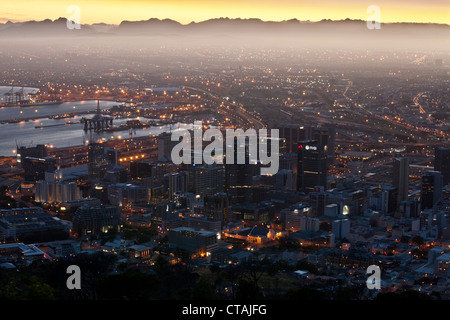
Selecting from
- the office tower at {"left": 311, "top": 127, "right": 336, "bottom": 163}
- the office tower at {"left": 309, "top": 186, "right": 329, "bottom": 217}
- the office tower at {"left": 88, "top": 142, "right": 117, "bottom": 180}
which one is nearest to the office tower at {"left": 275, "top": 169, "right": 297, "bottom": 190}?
the office tower at {"left": 309, "top": 186, "right": 329, "bottom": 217}

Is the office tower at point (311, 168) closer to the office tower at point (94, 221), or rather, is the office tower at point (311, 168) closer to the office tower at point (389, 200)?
the office tower at point (389, 200)

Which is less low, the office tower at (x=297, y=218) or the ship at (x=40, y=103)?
the ship at (x=40, y=103)

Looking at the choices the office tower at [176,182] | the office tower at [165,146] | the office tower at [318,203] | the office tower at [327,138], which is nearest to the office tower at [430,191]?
the office tower at [318,203]

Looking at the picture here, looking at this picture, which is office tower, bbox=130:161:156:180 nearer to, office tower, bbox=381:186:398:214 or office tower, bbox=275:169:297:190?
office tower, bbox=275:169:297:190

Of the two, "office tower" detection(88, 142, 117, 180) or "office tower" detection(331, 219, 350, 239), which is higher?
"office tower" detection(88, 142, 117, 180)
